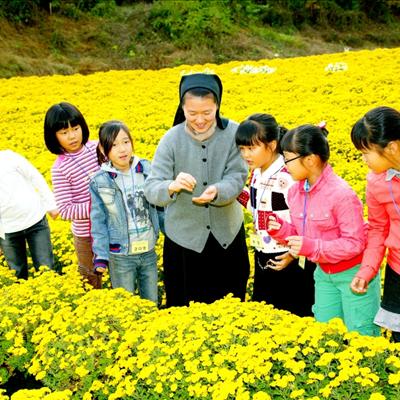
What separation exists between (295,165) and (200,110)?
2.22ft

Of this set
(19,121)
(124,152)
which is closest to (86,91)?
(19,121)

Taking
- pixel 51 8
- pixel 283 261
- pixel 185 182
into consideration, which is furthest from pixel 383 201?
pixel 51 8

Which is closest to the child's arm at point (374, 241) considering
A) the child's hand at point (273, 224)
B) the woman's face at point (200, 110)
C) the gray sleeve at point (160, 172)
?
the child's hand at point (273, 224)

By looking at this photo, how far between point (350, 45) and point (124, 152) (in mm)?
29313

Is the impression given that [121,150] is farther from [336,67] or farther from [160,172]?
[336,67]

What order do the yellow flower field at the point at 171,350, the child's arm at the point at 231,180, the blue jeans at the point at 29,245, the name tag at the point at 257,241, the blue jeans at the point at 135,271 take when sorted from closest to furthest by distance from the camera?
the yellow flower field at the point at 171,350 < the child's arm at the point at 231,180 < the name tag at the point at 257,241 < the blue jeans at the point at 135,271 < the blue jeans at the point at 29,245

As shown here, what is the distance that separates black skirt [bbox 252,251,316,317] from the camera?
4016 mm

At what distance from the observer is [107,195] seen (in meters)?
4.25

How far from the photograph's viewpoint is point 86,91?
48.7 ft

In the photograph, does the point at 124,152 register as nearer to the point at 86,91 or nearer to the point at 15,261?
the point at 15,261

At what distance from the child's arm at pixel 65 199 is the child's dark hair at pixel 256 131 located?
1521 millimetres

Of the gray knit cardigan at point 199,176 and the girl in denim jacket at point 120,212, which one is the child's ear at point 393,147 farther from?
the girl in denim jacket at point 120,212

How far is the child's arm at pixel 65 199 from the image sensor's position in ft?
15.1

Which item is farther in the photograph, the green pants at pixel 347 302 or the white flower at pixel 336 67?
the white flower at pixel 336 67
